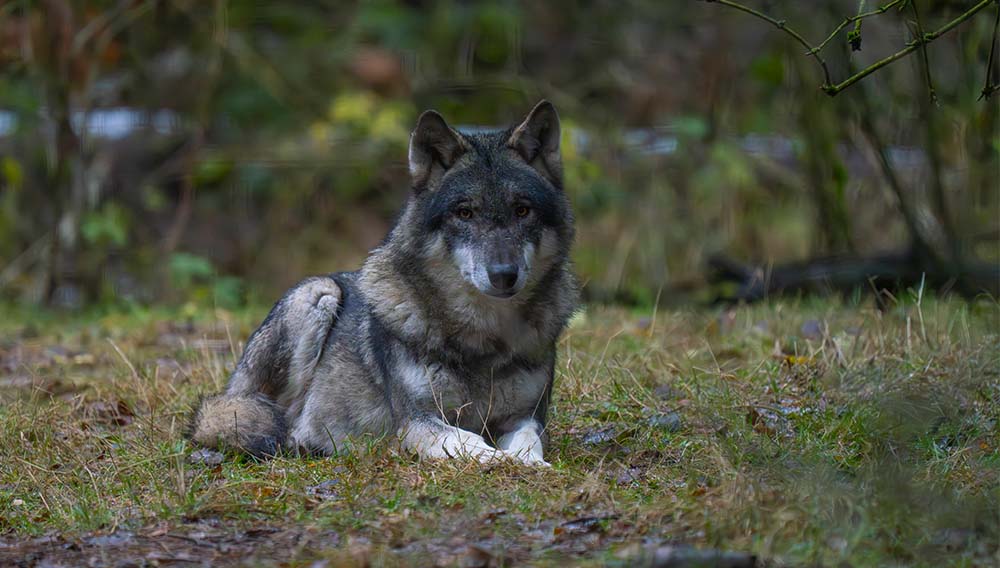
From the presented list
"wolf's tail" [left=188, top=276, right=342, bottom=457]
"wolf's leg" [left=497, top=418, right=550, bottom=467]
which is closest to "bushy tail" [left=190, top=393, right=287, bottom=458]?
"wolf's tail" [left=188, top=276, right=342, bottom=457]

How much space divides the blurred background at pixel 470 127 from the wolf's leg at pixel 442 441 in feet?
18.3

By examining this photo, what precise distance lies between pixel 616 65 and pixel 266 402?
10174mm

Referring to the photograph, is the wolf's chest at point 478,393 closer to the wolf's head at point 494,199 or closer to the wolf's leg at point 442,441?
the wolf's leg at point 442,441

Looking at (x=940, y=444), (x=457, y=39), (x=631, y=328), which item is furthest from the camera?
(x=457, y=39)

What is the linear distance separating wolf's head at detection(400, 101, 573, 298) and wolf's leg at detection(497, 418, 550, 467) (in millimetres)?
685

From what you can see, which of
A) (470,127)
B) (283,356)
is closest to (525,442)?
(283,356)

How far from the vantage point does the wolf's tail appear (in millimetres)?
6363

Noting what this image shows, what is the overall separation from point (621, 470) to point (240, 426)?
2000 millimetres

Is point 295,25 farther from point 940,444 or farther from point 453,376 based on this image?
point 940,444

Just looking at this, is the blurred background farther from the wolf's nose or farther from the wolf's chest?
the wolf's nose

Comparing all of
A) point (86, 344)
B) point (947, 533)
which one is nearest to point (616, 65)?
point (86, 344)

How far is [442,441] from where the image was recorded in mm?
5508

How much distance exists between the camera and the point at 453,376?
575 cm

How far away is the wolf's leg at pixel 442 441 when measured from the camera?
210 inches
